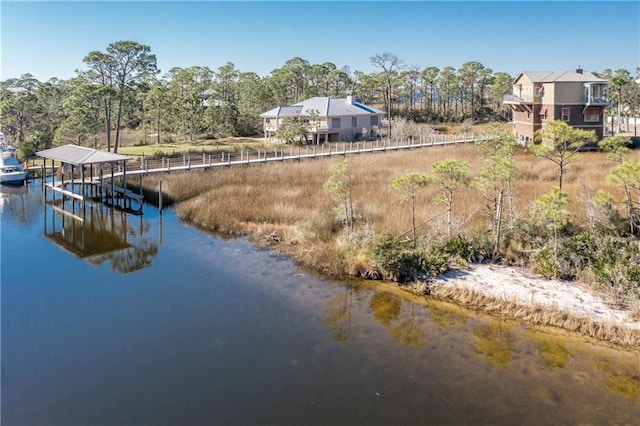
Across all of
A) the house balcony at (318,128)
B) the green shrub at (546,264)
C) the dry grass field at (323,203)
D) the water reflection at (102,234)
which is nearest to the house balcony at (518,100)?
the dry grass field at (323,203)

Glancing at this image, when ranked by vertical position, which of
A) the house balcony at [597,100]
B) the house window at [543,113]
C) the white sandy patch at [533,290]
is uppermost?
the house balcony at [597,100]

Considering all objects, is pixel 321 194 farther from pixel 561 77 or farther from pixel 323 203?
pixel 561 77

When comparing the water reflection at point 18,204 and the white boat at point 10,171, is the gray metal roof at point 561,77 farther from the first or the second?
the white boat at point 10,171

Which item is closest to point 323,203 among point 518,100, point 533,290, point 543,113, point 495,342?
point 533,290

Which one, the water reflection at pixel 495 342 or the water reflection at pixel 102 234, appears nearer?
the water reflection at pixel 495 342

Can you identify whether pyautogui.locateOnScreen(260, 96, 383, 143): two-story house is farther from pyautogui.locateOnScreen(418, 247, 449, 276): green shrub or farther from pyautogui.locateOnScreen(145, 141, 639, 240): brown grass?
pyautogui.locateOnScreen(418, 247, 449, 276): green shrub

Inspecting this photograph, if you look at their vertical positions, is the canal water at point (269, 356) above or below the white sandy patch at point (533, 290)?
below

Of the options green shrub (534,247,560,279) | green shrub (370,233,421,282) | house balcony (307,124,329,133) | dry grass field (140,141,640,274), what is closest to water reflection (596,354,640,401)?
green shrub (534,247,560,279)
